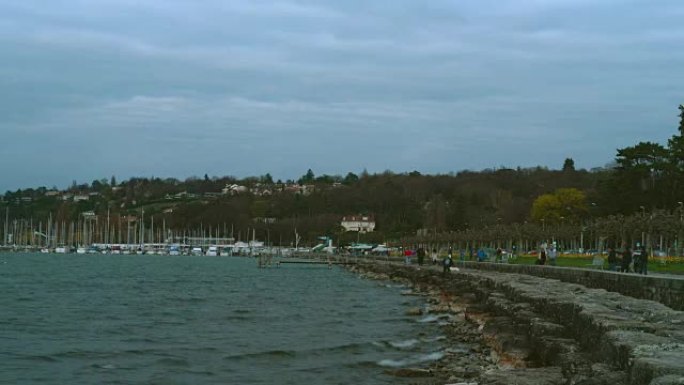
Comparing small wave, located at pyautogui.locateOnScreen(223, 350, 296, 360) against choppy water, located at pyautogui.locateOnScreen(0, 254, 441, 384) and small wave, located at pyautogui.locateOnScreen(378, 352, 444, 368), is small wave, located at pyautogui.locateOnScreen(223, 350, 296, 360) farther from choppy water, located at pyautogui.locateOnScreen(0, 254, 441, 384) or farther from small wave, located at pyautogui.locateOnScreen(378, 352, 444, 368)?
small wave, located at pyautogui.locateOnScreen(378, 352, 444, 368)

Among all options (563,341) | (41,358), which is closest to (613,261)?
(563,341)

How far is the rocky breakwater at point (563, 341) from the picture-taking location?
10.0 meters

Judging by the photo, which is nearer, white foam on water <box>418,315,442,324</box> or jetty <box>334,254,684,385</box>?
jetty <box>334,254,684,385</box>

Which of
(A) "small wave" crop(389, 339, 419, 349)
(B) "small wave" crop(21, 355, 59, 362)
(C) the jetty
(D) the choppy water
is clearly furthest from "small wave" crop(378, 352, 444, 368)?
(B) "small wave" crop(21, 355, 59, 362)

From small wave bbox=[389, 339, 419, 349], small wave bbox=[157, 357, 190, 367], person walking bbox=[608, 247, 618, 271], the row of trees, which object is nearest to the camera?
small wave bbox=[157, 357, 190, 367]

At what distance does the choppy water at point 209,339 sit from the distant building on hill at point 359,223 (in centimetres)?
13699

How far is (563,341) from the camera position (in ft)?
47.0

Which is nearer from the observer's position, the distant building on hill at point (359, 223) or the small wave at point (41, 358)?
the small wave at point (41, 358)

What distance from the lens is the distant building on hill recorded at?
180750 millimetres

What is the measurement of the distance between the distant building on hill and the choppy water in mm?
136993

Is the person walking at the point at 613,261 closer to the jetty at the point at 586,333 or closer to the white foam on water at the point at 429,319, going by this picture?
the jetty at the point at 586,333

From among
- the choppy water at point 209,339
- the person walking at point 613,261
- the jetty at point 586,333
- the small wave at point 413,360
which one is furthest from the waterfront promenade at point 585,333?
the person walking at point 613,261

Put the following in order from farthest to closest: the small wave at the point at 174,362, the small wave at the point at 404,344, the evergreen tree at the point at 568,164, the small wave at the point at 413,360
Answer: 1. the evergreen tree at the point at 568,164
2. the small wave at the point at 404,344
3. the small wave at the point at 174,362
4. the small wave at the point at 413,360

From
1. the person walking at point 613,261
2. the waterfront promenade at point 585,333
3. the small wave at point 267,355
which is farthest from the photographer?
the person walking at point 613,261
